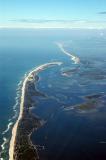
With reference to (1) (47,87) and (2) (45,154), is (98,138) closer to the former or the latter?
(2) (45,154)

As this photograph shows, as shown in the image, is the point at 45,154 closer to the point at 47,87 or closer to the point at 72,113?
the point at 72,113

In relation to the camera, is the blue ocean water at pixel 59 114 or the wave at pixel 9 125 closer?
the wave at pixel 9 125

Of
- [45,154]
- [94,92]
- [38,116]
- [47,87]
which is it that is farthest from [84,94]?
[45,154]

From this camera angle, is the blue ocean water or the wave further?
the blue ocean water

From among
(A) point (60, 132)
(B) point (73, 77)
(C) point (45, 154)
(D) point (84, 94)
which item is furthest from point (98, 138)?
(B) point (73, 77)

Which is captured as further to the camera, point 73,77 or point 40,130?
point 73,77

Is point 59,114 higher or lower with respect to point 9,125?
lower

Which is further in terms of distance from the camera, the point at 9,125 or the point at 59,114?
the point at 59,114

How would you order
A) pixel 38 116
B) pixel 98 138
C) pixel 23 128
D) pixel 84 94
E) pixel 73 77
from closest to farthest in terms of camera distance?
pixel 98 138 → pixel 23 128 → pixel 38 116 → pixel 84 94 → pixel 73 77

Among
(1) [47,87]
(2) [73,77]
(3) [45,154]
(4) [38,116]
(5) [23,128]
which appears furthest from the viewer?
(2) [73,77]
